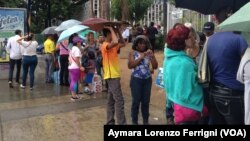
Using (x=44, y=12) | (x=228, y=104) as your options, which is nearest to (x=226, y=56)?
(x=228, y=104)

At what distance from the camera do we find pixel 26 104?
31.8 feet

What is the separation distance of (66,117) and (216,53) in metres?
4.63

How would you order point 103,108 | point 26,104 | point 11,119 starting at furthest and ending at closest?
1. point 26,104
2. point 103,108
3. point 11,119

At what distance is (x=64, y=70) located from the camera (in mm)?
12430

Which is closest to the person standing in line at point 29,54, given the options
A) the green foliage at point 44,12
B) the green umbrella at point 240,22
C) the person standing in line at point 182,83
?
the person standing in line at point 182,83

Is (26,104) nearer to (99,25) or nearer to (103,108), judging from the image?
(103,108)

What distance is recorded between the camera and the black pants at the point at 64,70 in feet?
40.3

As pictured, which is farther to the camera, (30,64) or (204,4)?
(30,64)

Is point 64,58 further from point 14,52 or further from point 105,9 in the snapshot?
point 105,9

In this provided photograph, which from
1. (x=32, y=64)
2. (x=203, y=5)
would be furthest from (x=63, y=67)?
(x=203, y=5)

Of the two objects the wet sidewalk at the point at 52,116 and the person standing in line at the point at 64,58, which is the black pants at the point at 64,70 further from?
the wet sidewalk at the point at 52,116

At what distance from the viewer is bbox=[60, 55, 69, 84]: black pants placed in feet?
40.3

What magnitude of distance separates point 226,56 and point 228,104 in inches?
17.2

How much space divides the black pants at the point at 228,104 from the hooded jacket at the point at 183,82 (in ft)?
0.49
